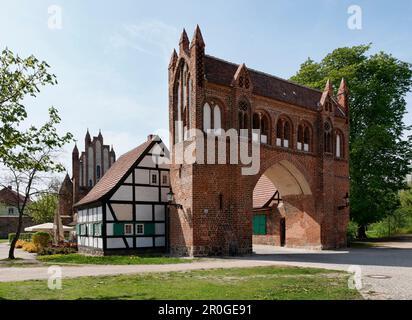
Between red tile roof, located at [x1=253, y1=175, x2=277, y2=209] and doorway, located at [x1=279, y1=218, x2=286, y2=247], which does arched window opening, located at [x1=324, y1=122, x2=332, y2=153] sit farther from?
doorway, located at [x1=279, y1=218, x2=286, y2=247]

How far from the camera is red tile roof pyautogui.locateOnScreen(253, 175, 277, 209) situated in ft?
99.9

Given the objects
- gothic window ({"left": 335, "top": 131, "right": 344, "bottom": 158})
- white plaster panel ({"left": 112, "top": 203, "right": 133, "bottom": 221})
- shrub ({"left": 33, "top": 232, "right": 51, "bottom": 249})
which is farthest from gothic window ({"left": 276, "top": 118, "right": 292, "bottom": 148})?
shrub ({"left": 33, "top": 232, "right": 51, "bottom": 249})

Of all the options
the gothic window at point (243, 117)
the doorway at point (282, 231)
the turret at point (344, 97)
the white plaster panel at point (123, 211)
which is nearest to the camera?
the gothic window at point (243, 117)

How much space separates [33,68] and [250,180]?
13.6 meters

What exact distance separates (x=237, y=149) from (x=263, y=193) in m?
11.0

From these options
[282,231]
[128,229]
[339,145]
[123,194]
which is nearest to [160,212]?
[128,229]

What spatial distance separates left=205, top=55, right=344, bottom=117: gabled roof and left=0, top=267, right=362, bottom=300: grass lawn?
1177 cm

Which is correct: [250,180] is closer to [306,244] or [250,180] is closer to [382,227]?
[306,244]

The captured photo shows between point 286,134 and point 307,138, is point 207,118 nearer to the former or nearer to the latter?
point 286,134

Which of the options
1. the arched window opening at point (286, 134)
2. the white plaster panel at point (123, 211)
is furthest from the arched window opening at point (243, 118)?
the white plaster panel at point (123, 211)

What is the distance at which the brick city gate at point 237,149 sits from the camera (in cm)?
2059

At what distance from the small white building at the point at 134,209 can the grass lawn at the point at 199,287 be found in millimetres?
9785

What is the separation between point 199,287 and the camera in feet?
32.8

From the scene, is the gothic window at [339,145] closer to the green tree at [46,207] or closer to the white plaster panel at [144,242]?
the white plaster panel at [144,242]
